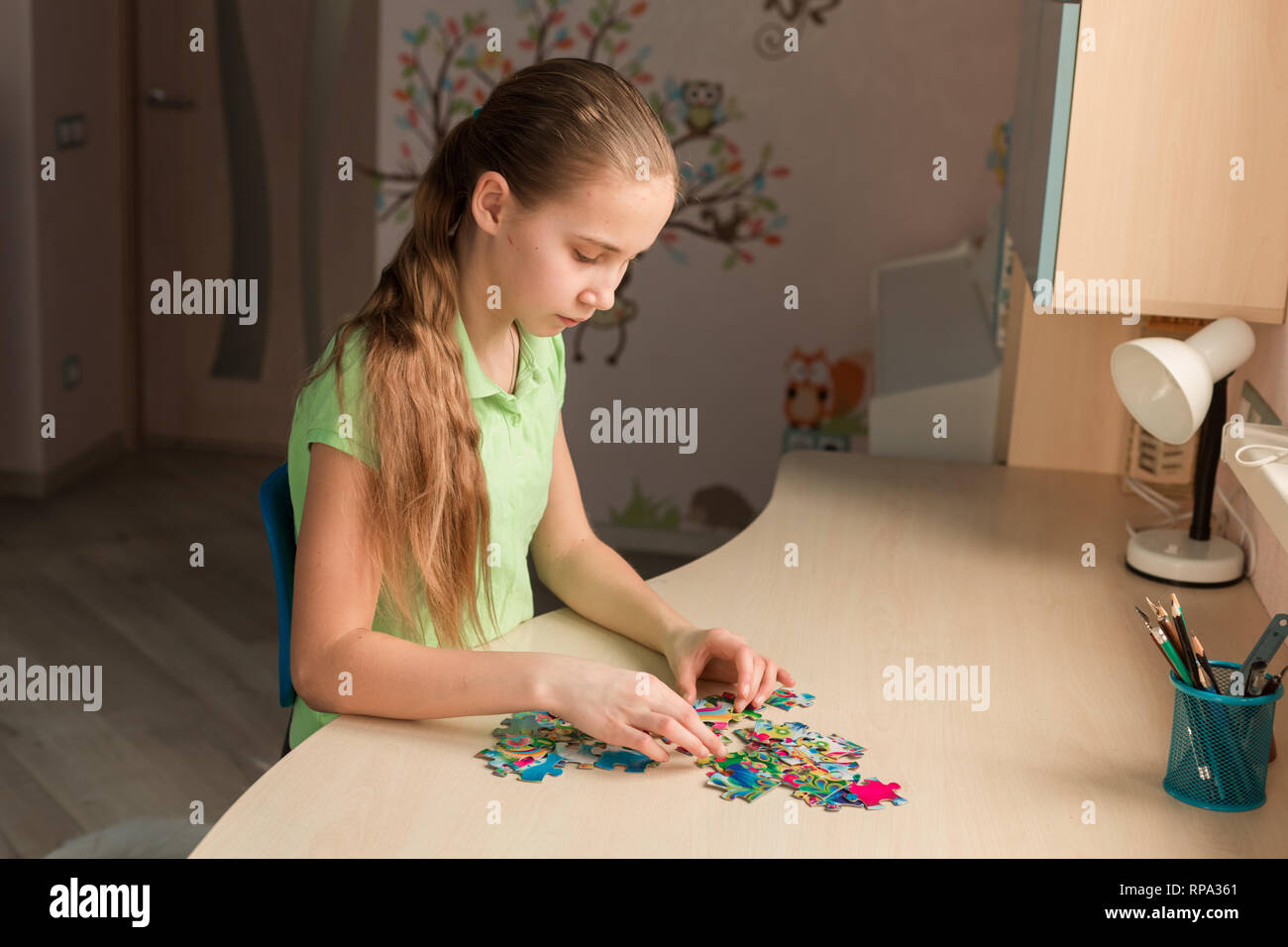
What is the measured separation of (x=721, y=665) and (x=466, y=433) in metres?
0.35

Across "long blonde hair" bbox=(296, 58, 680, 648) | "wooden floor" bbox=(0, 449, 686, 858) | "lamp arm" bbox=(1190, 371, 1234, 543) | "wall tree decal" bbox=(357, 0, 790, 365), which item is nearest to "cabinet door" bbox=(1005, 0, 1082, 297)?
"lamp arm" bbox=(1190, 371, 1234, 543)

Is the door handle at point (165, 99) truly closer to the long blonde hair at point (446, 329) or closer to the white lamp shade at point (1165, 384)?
the long blonde hair at point (446, 329)

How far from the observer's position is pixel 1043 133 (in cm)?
175

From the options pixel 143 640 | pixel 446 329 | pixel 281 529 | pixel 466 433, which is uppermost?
pixel 446 329

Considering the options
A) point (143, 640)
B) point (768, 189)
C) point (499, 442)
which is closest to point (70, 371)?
point (143, 640)

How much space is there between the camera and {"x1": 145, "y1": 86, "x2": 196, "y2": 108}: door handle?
14.0 ft

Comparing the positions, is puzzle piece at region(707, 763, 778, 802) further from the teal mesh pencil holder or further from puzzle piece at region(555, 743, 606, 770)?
the teal mesh pencil holder

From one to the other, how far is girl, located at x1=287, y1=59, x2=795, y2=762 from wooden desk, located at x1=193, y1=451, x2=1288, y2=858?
5 centimetres

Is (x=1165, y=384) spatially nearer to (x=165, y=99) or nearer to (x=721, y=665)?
(x=721, y=665)

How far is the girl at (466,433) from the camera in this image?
1212 mm

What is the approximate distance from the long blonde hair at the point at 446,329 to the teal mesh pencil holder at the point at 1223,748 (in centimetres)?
69

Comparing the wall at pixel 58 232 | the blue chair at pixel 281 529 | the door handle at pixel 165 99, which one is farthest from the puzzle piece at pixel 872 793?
the door handle at pixel 165 99
